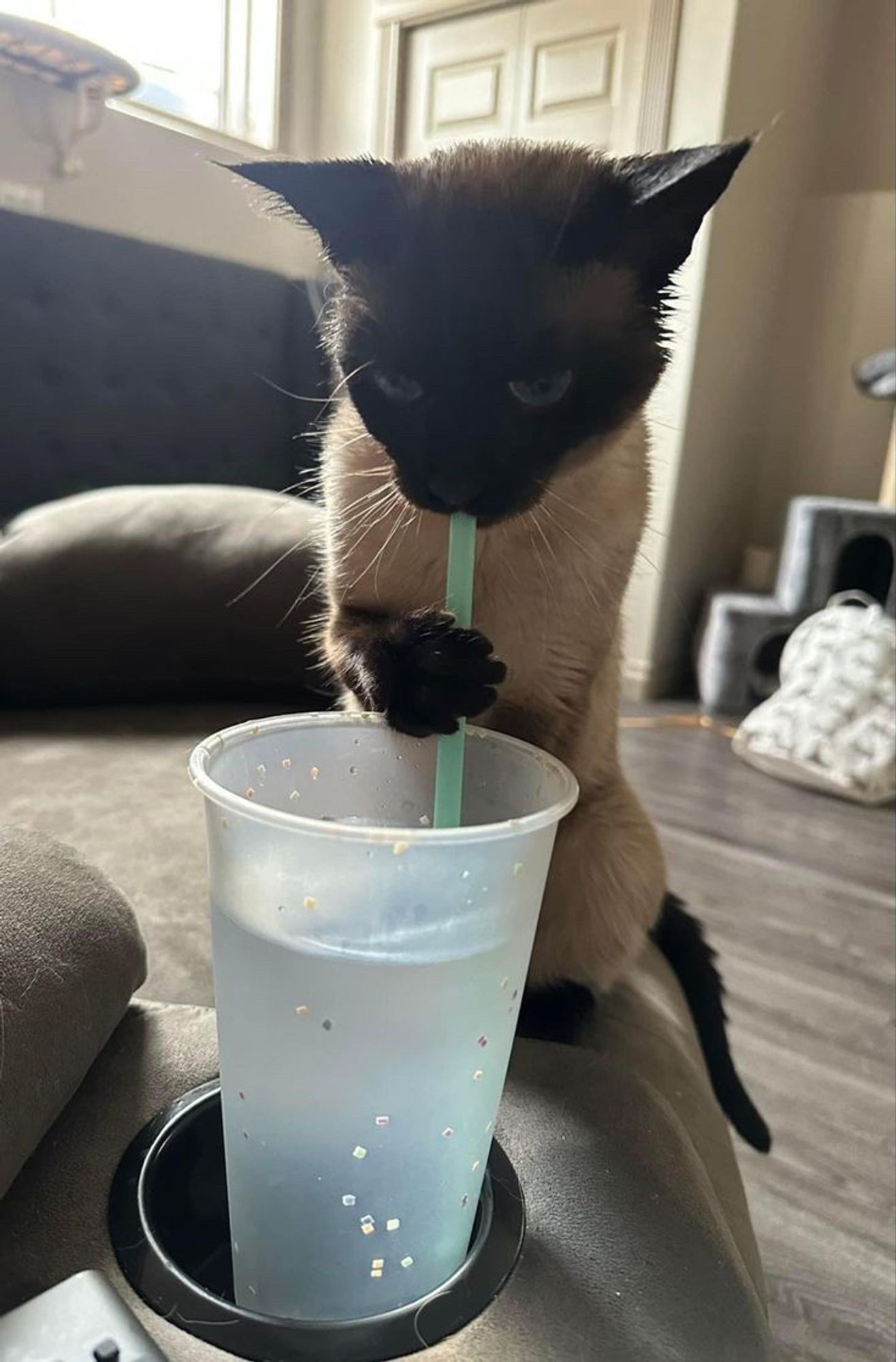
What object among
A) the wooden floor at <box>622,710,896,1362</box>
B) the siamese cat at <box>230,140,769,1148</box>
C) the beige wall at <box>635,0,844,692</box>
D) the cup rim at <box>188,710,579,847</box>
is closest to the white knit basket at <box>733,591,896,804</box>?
the wooden floor at <box>622,710,896,1362</box>

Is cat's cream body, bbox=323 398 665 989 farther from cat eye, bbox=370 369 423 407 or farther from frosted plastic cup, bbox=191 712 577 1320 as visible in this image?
frosted plastic cup, bbox=191 712 577 1320

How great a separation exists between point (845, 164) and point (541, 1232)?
3404 mm

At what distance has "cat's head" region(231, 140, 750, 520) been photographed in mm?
593

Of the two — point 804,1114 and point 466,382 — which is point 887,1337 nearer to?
point 804,1114

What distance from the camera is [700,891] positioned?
1872 mm

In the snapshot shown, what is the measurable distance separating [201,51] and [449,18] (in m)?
0.80

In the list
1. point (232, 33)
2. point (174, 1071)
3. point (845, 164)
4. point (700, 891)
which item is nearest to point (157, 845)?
point (174, 1071)

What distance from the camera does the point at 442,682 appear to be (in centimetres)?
56

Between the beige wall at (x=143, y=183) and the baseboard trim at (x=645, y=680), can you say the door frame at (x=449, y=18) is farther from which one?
the baseboard trim at (x=645, y=680)

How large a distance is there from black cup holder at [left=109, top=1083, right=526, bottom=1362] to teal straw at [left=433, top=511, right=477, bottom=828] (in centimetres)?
22

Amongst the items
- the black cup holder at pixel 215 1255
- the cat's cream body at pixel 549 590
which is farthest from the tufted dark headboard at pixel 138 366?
the black cup holder at pixel 215 1255

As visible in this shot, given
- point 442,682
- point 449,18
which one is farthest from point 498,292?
point 449,18

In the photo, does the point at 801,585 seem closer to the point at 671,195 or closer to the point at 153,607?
the point at 153,607

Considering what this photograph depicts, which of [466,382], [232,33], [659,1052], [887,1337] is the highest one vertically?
[232,33]
